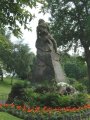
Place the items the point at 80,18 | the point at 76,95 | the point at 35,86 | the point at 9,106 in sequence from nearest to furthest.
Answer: the point at 9,106 < the point at 76,95 < the point at 35,86 < the point at 80,18

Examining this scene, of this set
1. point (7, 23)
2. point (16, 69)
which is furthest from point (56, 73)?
point (16, 69)

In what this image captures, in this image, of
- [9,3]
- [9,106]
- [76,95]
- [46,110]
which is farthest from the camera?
[76,95]

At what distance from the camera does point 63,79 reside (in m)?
23.1

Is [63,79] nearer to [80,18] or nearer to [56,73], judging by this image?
[56,73]

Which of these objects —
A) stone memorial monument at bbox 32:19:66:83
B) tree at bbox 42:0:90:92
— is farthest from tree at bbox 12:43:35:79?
stone memorial monument at bbox 32:19:66:83

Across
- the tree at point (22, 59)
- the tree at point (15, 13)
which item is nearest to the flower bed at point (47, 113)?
the tree at point (15, 13)

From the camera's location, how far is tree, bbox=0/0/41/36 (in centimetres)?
934

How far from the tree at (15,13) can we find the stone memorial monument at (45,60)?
12.9 m

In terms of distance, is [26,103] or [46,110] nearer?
[46,110]

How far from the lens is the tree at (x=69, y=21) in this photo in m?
47.7

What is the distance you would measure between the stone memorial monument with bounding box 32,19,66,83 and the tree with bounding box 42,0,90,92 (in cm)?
2407

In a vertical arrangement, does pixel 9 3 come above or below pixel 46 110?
above

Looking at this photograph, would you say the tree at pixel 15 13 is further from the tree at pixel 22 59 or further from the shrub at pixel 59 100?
the tree at pixel 22 59

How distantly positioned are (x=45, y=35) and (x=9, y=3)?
14340mm
